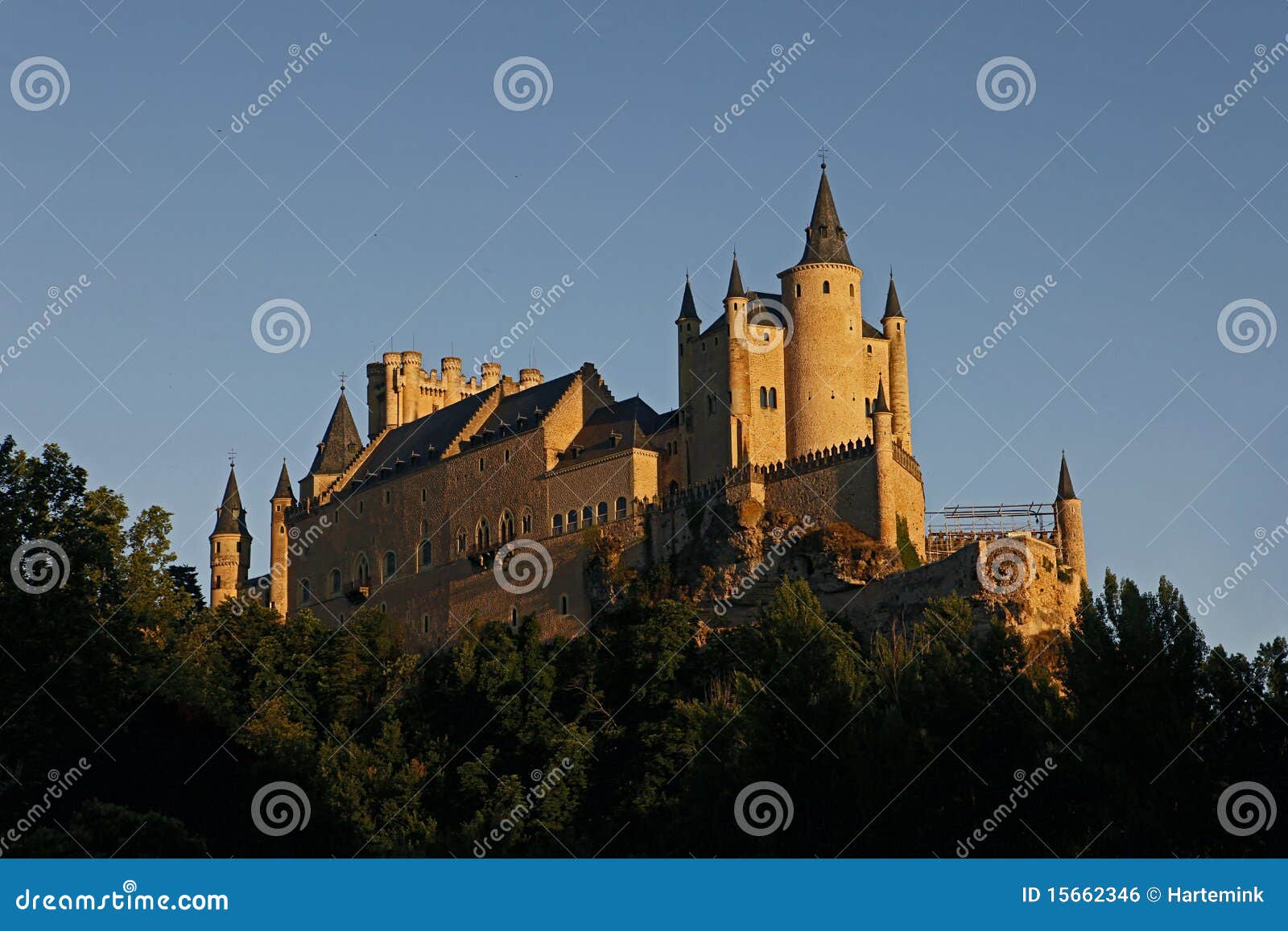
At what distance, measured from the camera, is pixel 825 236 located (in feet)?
270

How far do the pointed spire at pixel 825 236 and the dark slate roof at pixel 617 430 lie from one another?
377 inches

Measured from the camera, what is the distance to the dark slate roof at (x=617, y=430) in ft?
276

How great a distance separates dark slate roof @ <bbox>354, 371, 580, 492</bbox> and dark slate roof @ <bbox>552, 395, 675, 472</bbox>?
2229 millimetres

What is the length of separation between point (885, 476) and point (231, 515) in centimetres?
4728

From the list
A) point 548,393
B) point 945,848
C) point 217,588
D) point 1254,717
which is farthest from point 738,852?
point 217,588

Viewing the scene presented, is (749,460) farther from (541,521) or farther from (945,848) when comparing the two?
(945,848)

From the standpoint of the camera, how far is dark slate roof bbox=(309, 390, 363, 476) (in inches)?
4075

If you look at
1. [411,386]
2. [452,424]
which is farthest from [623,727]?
[411,386]

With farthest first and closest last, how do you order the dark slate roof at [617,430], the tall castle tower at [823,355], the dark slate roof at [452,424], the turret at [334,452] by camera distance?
the turret at [334,452] → the dark slate roof at [452,424] → the dark slate roof at [617,430] → the tall castle tower at [823,355]

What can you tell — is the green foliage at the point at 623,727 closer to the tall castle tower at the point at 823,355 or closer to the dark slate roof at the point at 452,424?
the tall castle tower at the point at 823,355

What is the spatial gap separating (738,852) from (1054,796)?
8.52 meters

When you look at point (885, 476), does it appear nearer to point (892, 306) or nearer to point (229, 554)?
point (892, 306)

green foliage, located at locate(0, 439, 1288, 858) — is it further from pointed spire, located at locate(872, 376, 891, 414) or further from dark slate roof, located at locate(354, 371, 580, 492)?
dark slate roof, located at locate(354, 371, 580, 492)

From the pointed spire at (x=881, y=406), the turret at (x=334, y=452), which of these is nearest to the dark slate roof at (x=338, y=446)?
the turret at (x=334, y=452)
